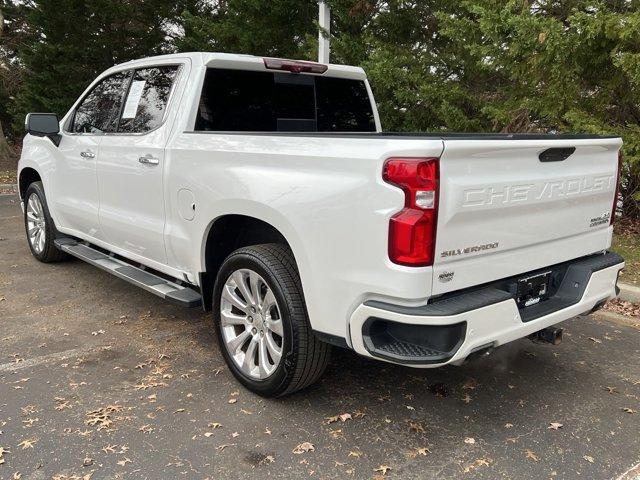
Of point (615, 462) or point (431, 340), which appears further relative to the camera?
point (615, 462)

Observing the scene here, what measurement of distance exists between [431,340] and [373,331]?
28cm

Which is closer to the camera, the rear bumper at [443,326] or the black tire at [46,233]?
the rear bumper at [443,326]

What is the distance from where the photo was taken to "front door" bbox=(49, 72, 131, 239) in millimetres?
4727

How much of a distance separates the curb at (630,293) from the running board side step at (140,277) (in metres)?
3.86

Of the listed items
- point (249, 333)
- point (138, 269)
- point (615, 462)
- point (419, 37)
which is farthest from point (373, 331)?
point (419, 37)

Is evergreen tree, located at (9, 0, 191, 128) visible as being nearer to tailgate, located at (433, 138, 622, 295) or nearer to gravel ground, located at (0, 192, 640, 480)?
gravel ground, located at (0, 192, 640, 480)

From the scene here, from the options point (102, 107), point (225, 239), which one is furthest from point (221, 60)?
point (102, 107)

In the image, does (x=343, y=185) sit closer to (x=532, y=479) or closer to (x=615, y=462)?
(x=532, y=479)

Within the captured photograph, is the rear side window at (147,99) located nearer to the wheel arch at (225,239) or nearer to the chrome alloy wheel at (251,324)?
the wheel arch at (225,239)

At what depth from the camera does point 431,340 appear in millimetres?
2568

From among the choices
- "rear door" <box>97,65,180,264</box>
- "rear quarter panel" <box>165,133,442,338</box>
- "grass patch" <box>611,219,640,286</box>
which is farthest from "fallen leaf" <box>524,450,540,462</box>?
"grass patch" <box>611,219,640,286</box>

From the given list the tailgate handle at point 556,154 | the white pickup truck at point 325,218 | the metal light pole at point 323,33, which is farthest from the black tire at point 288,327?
the metal light pole at point 323,33

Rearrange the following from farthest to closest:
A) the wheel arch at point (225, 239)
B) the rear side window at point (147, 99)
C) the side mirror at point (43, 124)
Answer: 1. the side mirror at point (43, 124)
2. the rear side window at point (147, 99)
3. the wheel arch at point (225, 239)

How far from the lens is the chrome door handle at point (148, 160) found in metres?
3.90
